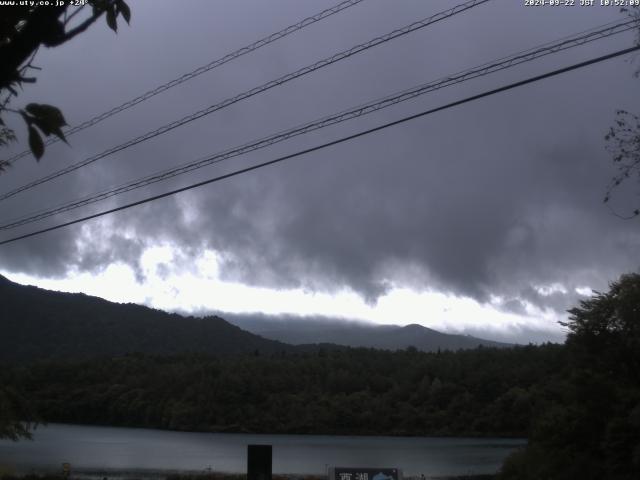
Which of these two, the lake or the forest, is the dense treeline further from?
the lake

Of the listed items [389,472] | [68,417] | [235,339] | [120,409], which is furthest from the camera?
[235,339]

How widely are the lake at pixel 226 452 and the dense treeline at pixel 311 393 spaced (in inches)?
140

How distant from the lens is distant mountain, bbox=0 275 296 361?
367ft

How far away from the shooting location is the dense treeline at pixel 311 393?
3464 inches

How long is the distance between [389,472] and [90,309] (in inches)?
5844

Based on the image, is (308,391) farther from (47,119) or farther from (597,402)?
(47,119)

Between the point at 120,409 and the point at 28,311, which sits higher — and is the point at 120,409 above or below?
below

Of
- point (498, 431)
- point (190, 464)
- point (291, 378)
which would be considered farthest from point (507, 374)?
point (190, 464)

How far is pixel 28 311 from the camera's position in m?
120

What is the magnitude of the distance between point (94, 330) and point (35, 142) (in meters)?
152

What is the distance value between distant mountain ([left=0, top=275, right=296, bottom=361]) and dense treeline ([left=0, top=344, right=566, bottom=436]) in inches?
610

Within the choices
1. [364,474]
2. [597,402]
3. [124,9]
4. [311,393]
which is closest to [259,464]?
[364,474]

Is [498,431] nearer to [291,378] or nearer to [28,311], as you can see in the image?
[291,378]

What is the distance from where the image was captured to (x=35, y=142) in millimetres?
3074
